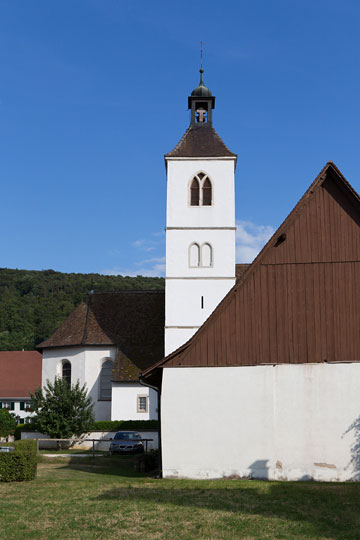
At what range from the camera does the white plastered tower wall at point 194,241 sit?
3494 cm

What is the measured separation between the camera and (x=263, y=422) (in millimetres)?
19000

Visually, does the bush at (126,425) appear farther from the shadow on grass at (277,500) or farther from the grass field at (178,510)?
the shadow on grass at (277,500)

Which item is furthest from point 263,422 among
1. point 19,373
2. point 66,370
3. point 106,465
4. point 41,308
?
point 41,308

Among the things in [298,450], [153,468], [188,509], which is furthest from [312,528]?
[153,468]

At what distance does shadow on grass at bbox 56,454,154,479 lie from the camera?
73.9ft

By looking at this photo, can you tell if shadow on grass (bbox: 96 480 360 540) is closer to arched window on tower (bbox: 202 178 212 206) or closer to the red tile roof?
arched window on tower (bbox: 202 178 212 206)

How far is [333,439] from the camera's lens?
18578mm

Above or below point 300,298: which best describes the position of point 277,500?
below

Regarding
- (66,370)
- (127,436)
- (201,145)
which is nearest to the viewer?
(127,436)

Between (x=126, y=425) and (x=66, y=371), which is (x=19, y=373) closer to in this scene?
(x=66, y=371)

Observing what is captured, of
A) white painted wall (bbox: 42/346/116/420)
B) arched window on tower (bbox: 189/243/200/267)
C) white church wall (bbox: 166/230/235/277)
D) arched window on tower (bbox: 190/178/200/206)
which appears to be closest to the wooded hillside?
white painted wall (bbox: 42/346/116/420)

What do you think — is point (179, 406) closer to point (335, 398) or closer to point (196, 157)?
point (335, 398)

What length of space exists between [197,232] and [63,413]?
12687mm

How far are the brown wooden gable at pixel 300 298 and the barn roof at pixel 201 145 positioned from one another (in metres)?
17.8
